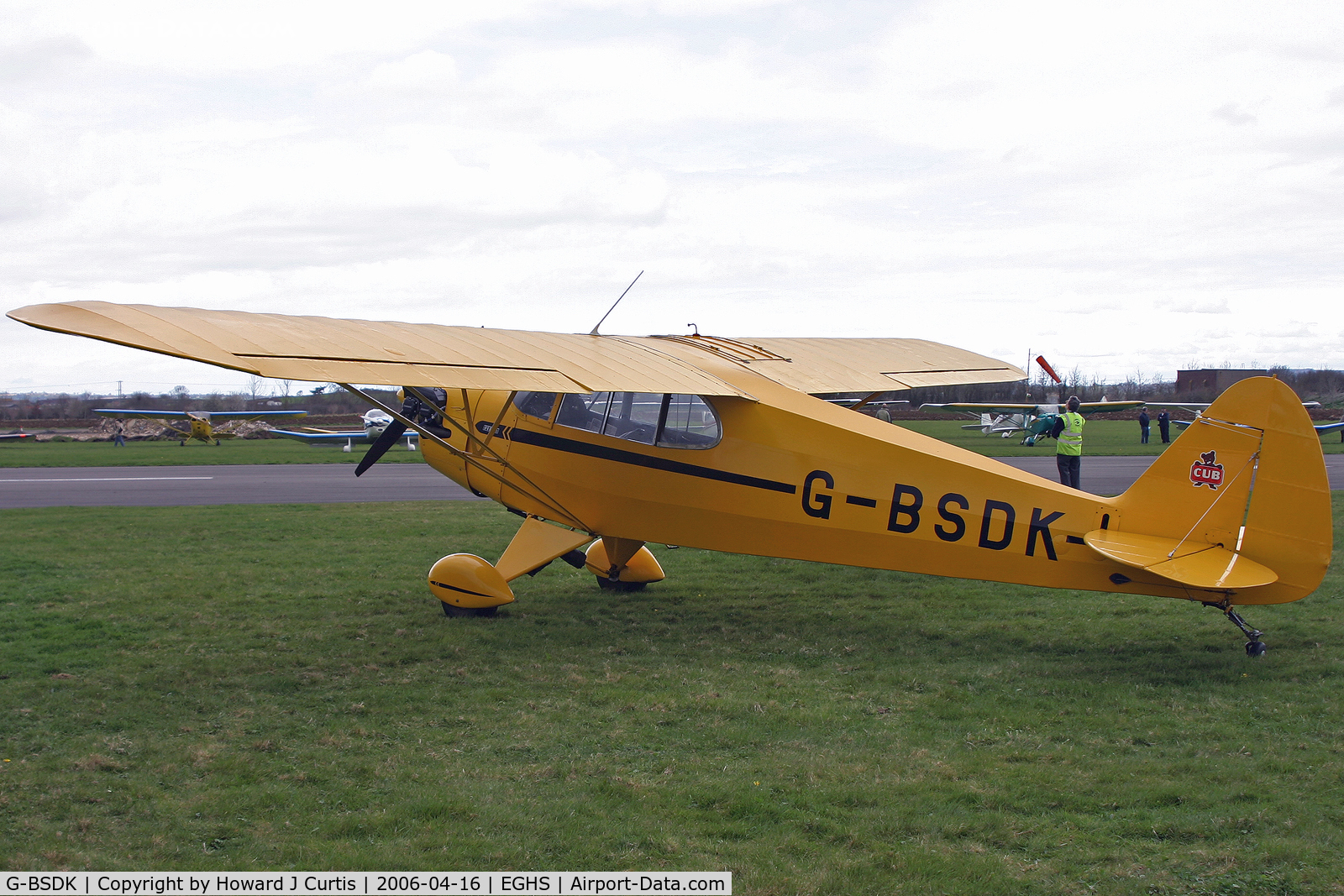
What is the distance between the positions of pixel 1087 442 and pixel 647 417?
29.0 m

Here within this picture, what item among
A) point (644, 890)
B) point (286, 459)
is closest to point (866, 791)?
point (644, 890)

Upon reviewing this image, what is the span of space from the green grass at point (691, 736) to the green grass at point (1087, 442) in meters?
16.7

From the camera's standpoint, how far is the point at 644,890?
3.38 m

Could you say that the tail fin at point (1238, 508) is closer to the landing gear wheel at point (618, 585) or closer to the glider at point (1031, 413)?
the landing gear wheel at point (618, 585)

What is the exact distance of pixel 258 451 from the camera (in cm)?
3053

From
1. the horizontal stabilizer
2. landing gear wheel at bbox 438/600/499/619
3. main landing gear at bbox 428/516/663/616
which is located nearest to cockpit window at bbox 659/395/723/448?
main landing gear at bbox 428/516/663/616

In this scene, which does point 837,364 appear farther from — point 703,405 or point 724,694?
point 724,694

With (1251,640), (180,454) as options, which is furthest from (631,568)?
(180,454)

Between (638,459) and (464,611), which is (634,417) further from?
(464,611)

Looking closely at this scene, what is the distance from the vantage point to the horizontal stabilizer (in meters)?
5.57

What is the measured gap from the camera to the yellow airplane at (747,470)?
18.5 ft

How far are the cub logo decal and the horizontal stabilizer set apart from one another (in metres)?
0.39

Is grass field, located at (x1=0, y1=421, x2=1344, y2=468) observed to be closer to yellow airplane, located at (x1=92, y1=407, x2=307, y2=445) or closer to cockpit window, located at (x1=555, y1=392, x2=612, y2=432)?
yellow airplane, located at (x1=92, y1=407, x2=307, y2=445)

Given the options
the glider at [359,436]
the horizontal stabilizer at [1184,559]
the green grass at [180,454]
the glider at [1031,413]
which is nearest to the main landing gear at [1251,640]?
the horizontal stabilizer at [1184,559]
